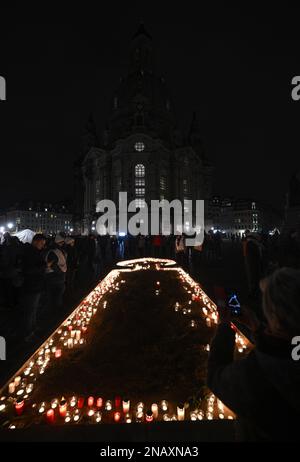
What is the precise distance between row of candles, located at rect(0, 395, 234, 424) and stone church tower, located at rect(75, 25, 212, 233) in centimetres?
6708

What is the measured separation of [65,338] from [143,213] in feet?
209

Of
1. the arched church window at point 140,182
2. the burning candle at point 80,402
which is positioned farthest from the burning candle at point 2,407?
the arched church window at point 140,182

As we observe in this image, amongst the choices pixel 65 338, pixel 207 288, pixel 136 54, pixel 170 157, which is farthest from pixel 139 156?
pixel 65 338

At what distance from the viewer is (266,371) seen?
1688 mm

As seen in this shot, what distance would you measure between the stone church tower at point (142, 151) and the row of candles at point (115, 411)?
67.1 metres

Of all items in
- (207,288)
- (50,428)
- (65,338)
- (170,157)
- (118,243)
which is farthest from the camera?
(170,157)

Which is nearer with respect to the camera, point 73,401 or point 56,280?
point 73,401

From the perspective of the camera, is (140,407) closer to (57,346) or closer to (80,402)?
(80,402)

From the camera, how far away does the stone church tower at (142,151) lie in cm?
7106

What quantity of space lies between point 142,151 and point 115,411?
231ft

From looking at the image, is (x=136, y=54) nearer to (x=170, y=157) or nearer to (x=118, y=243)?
(x=170, y=157)

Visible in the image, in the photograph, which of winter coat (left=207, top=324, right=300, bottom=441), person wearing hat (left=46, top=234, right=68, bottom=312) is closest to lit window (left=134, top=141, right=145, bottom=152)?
person wearing hat (left=46, top=234, right=68, bottom=312)

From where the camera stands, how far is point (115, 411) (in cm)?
391

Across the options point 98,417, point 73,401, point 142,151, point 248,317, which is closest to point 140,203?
point 142,151
